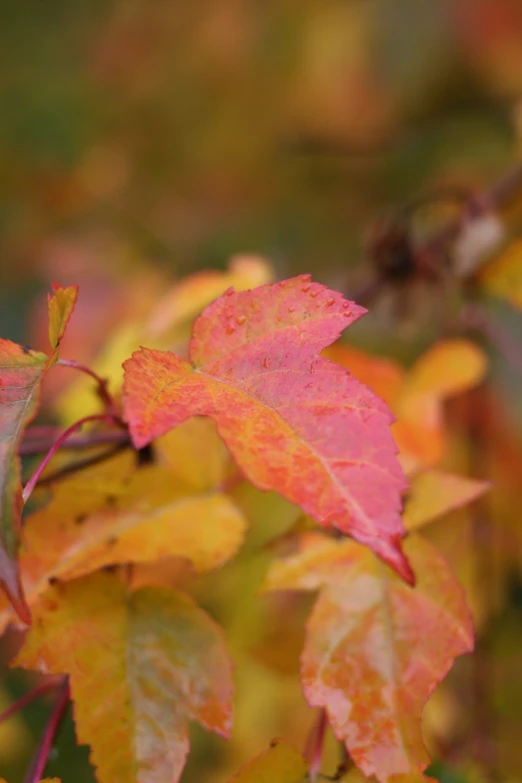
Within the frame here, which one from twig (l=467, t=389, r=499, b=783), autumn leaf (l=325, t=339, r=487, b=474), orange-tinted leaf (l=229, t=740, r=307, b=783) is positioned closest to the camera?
orange-tinted leaf (l=229, t=740, r=307, b=783)

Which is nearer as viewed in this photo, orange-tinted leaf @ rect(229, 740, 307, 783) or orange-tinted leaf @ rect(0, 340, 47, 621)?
orange-tinted leaf @ rect(0, 340, 47, 621)

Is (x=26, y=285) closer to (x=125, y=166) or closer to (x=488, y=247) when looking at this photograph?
(x=125, y=166)

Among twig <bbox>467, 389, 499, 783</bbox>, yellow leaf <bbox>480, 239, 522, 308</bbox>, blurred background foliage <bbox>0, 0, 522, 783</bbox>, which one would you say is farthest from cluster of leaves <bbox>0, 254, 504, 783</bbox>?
blurred background foliage <bbox>0, 0, 522, 783</bbox>

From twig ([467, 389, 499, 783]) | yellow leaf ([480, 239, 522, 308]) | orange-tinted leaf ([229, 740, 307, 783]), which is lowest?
twig ([467, 389, 499, 783])

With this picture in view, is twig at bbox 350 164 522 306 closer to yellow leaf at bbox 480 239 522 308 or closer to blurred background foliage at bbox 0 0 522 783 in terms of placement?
yellow leaf at bbox 480 239 522 308

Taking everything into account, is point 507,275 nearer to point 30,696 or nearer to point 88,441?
point 88,441

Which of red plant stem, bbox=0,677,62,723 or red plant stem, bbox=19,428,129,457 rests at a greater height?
red plant stem, bbox=19,428,129,457

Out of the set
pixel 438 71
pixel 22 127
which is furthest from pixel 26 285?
pixel 438 71

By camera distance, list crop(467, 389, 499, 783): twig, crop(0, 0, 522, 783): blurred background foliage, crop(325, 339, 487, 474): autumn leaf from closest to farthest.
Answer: crop(325, 339, 487, 474): autumn leaf → crop(467, 389, 499, 783): twig → crop(0, 0, 522, 783): blurred background foliage

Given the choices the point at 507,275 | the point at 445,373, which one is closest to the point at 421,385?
the point at 445,373
